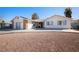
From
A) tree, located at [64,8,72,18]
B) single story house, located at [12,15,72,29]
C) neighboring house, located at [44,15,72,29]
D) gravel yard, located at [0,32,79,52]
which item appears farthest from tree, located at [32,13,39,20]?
tree, located at [64,8,72,18]

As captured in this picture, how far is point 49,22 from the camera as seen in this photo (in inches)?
153

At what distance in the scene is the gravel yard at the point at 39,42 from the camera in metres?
3.69

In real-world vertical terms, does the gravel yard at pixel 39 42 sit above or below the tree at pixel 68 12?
below

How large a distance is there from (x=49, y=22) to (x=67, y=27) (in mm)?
455

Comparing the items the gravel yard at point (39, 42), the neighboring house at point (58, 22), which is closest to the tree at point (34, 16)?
the neighboring house at point (58, 22)

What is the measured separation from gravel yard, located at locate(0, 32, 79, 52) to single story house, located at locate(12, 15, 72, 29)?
0.58ft

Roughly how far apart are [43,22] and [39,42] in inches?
20.6

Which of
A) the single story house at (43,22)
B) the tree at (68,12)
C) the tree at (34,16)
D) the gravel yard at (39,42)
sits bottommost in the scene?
the gravel yard at (39,42)

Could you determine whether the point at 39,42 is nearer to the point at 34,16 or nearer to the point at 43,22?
the point at 43,22

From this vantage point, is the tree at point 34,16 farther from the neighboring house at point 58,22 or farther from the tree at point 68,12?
the tree at point 68,12

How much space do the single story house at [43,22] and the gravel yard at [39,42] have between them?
18cm
